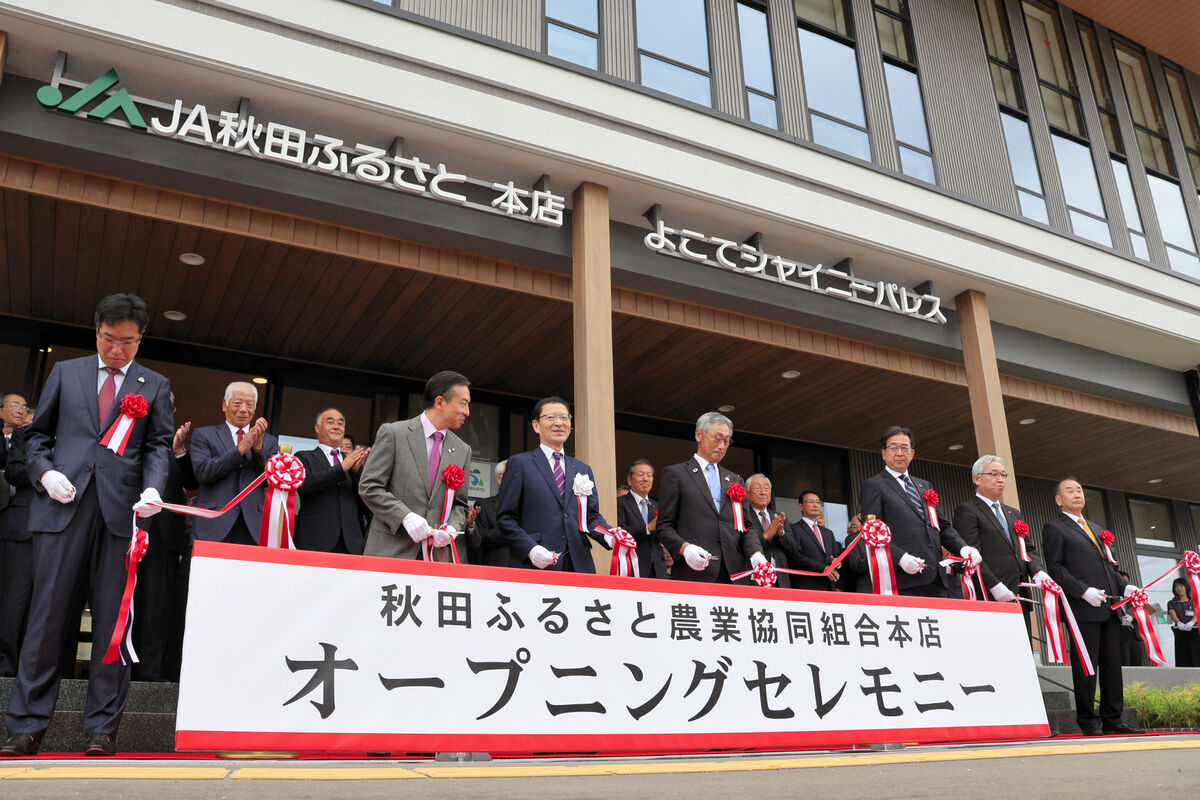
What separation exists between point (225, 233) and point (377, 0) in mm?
2080

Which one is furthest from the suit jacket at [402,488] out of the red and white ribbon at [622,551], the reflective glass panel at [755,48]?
the reflective glass panel at [755,48]

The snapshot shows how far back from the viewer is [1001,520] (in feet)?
18.0

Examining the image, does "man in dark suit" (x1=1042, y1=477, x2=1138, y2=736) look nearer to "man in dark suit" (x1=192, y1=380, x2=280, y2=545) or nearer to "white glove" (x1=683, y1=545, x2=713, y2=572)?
"white glove" (x1=683, y1=545, x2=713, y2=572)

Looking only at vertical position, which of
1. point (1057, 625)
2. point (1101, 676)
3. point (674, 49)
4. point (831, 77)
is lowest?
point (1101, 676)

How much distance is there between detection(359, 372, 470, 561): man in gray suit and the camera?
3637 mm

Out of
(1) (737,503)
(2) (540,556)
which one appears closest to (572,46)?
(1) (737,503)

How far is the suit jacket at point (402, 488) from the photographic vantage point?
3.67 meters

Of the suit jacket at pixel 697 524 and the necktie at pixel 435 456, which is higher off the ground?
the necktie at pixel 435 456

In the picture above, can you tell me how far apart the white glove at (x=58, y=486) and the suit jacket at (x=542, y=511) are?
173 centimetres

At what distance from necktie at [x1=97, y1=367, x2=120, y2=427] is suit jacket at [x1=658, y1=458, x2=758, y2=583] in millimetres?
2555

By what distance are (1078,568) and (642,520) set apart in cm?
283

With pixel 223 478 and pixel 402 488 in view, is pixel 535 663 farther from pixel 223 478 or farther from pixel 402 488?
pixel 223 478

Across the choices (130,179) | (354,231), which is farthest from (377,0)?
(130,179)

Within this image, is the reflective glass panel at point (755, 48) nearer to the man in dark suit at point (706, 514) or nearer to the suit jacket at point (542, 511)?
the man in dark suit at point (706, 514)
